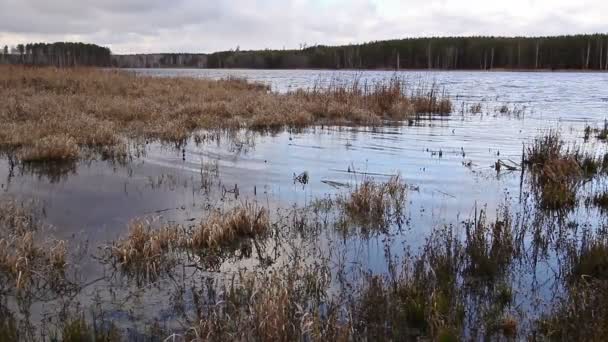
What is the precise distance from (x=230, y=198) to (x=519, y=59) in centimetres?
10606

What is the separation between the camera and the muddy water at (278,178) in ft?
26.7

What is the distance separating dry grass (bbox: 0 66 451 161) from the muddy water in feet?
4.67

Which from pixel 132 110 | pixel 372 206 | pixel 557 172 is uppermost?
pixel 132 110

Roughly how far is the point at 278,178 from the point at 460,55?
360 ft

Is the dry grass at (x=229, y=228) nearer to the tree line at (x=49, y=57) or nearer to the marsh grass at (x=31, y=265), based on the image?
the marsh grass at (x=31, y=265)

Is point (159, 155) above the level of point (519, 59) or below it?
below

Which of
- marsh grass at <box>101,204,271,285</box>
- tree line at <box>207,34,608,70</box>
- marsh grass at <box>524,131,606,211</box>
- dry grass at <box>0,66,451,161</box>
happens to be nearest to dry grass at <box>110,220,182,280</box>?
marsh grass at <box>101,204,271,285</box>

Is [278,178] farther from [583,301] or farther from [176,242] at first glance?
[583,301]

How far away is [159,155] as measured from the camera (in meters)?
13.3

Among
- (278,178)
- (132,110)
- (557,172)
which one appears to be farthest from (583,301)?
(132,110)

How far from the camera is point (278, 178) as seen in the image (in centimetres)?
1118

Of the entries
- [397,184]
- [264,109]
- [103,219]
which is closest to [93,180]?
[103,219]

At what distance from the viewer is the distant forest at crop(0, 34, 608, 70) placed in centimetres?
9806

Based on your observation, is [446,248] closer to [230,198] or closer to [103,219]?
[230,198]
